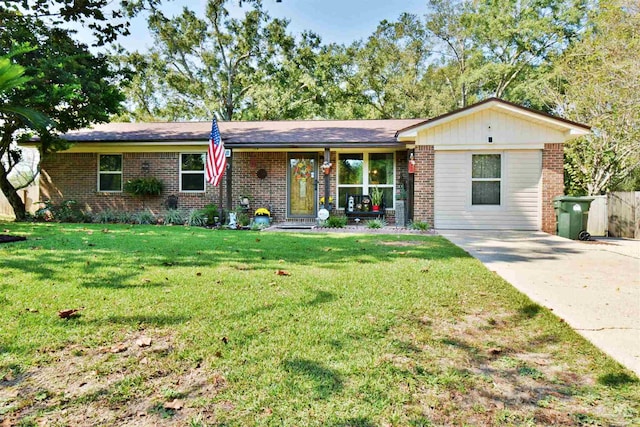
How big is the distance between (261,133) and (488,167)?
305 inches

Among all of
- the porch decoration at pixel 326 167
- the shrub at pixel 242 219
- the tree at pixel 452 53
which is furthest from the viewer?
the tree at pixel 452 53

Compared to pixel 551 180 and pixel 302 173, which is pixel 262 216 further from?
pixel 551 180

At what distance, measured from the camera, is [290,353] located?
255 cm

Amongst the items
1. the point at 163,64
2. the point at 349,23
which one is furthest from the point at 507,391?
the point at 163,64

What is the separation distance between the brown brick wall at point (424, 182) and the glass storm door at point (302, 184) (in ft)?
11.7

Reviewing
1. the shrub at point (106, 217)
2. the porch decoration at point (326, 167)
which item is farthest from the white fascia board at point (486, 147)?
the shrub at point (106, 217)

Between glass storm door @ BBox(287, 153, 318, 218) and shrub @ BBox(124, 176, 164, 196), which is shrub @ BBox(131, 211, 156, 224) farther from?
glass storm door @ BBox(287, 153, 318, 218)

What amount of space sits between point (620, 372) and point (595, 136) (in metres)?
14.3

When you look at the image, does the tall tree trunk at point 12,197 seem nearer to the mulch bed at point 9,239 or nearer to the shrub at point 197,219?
the shrub at point 197,219

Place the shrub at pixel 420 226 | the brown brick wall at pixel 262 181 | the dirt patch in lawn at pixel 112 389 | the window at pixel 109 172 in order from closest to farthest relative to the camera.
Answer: the dirt patch in lawn at pixel 112 389
the shrub at pixel 420 226
the brown brick wall at pixel 262 181
the window at pixel 109 172

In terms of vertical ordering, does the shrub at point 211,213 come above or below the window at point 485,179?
below

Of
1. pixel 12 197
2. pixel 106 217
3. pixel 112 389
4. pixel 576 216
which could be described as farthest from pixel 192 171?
pixel 112 389

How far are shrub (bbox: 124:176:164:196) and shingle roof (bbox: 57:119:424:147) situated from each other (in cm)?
136

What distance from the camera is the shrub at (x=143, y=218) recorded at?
12664 mm
